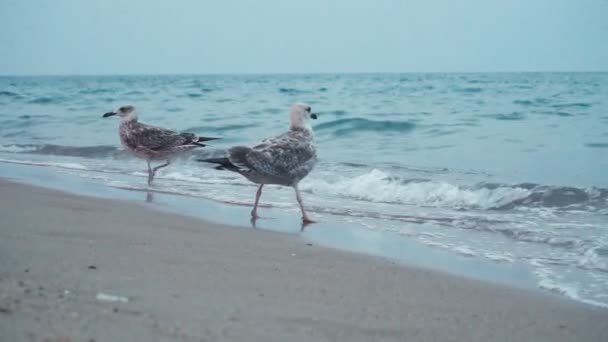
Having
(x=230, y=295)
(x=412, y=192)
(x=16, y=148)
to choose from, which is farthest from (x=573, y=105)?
(x=230, y=295)

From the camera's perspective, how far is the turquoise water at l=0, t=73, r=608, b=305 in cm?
611

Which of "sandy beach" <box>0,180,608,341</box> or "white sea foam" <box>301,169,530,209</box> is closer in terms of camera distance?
"sandy beach" <box>0,180,608,341</box>

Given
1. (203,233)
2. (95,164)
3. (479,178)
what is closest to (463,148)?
(479,178)

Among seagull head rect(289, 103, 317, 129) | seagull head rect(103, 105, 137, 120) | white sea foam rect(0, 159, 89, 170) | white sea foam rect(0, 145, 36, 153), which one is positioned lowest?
white sea foam rect(0, 145, 36, 153)

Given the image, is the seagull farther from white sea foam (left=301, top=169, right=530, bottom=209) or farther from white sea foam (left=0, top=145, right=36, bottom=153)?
white sea foam (left=0, top=145, right=36, bottom=153)

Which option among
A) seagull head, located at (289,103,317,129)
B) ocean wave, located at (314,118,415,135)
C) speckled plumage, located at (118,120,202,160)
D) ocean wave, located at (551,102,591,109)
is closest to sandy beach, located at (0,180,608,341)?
seagull head, located at (289,103,317,129)

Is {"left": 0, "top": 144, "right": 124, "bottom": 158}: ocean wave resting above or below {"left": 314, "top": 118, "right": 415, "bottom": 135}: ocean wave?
below

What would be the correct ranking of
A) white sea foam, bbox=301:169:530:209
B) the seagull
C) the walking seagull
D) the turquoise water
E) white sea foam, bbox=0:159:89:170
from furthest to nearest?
1. white sea foam, bbox=0:159:89:170
2. the walking seagull
3. white sea foam, bbox=301:169:530:209
4. the seagull
5. the turquoise water

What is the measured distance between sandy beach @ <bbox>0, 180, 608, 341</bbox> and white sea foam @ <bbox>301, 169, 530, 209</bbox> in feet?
11.1

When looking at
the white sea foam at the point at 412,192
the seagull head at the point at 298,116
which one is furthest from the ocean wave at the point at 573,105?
the seagull head at the point at 298,116

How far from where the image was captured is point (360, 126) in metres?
18.0

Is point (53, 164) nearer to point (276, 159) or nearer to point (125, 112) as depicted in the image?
point (125, 112)

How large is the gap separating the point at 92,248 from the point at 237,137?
12226 mm

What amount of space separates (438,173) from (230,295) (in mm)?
7414
